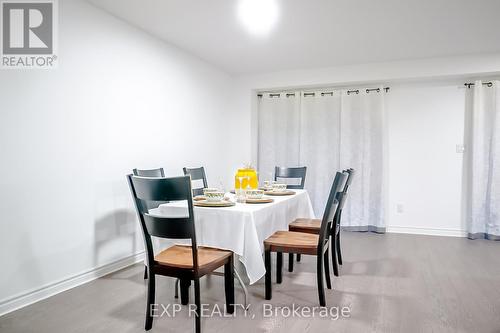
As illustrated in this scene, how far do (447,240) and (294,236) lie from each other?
287 centimetres

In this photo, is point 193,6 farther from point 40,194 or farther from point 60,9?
point 40,194

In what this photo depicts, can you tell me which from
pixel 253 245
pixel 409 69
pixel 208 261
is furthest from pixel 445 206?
pixel 208 261

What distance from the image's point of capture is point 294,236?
8.69 ft

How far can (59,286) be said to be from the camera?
2.62 meters

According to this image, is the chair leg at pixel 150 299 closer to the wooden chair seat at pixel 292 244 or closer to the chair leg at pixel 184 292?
the chair leg at pixel 184 292

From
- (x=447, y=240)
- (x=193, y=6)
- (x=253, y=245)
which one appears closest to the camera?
(x=253, y=245)

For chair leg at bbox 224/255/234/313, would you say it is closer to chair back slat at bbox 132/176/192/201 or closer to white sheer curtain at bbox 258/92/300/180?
chair back slat at bbox 132/176/192/201

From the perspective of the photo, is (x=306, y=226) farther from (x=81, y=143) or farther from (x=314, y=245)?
(x=81, y=143)

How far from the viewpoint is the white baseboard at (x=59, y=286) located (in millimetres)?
2289

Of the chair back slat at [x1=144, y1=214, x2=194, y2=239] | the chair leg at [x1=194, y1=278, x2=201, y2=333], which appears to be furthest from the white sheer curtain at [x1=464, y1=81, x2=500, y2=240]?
the chair back slat at [x1=144, y1=214, x2=194, y2=239]

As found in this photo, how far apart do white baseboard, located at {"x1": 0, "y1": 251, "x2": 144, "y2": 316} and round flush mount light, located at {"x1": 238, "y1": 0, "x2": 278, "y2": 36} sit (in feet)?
8.54

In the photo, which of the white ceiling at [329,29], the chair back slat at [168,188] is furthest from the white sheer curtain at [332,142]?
the chair back slat at [168,188]

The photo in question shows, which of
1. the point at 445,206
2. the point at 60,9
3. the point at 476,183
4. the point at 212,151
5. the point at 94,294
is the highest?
the point at 60,9

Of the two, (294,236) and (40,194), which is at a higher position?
(40,194)
